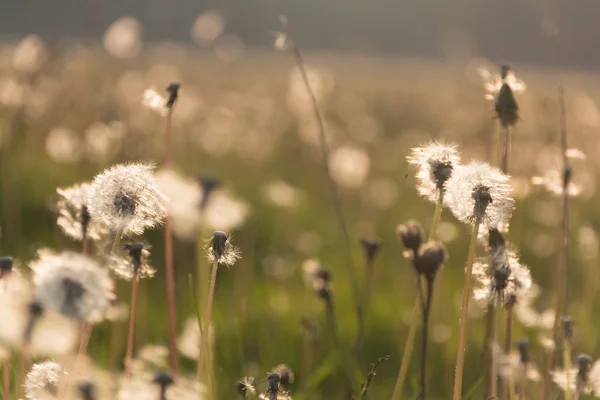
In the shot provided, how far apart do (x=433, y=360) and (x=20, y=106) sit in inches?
72.2

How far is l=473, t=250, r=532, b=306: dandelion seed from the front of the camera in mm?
1508

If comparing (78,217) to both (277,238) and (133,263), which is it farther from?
(277,238)

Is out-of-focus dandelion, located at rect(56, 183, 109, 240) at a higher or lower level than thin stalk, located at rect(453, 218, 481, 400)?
higher

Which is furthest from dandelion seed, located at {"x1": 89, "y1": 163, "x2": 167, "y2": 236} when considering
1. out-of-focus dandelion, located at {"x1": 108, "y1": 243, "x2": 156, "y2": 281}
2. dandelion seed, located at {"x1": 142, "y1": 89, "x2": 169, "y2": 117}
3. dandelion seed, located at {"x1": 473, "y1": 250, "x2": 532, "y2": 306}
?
dandelion seed, located at {"x1": 473, "y1": 250, "x2": 532, "y2": 306}

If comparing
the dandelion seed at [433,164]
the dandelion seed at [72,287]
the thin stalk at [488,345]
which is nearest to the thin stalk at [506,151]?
the dandelion seed at [433,164]

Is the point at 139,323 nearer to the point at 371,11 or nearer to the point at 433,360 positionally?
the point at 433,360

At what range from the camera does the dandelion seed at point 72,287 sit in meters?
1.03

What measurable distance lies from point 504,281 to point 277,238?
3.35 meters

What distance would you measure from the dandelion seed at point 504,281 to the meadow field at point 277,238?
45mm

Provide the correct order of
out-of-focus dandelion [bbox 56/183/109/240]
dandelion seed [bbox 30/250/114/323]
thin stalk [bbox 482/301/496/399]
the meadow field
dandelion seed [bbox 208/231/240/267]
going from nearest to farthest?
dandelion seed [bbox 30/250/114/323], dandelion seed [bbox 208/231/240/267], out-of-focus dandelion [bbox 56/183/109/240], the meadow field, thin stalk [bbox 482/301/496/399]

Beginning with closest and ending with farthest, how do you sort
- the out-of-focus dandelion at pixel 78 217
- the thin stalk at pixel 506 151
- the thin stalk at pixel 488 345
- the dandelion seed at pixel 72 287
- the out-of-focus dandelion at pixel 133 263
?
the dandelion seed at pixel 72 287
the out-of-focus dandelion at pixel 133 263
the out-of-focus dandelion at pixel 78 217
the thin stalk at pixel 506 151
the thin stalk at pixel 488 345

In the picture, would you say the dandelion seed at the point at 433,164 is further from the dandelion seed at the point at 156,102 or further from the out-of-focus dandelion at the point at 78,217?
the out-of-focus dandelion at the point at 78,217

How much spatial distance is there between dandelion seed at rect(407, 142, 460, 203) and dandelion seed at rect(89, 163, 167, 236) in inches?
18.8

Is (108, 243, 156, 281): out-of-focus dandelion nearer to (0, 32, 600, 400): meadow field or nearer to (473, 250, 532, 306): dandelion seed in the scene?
(0, 32, 600, 400): meadow field
